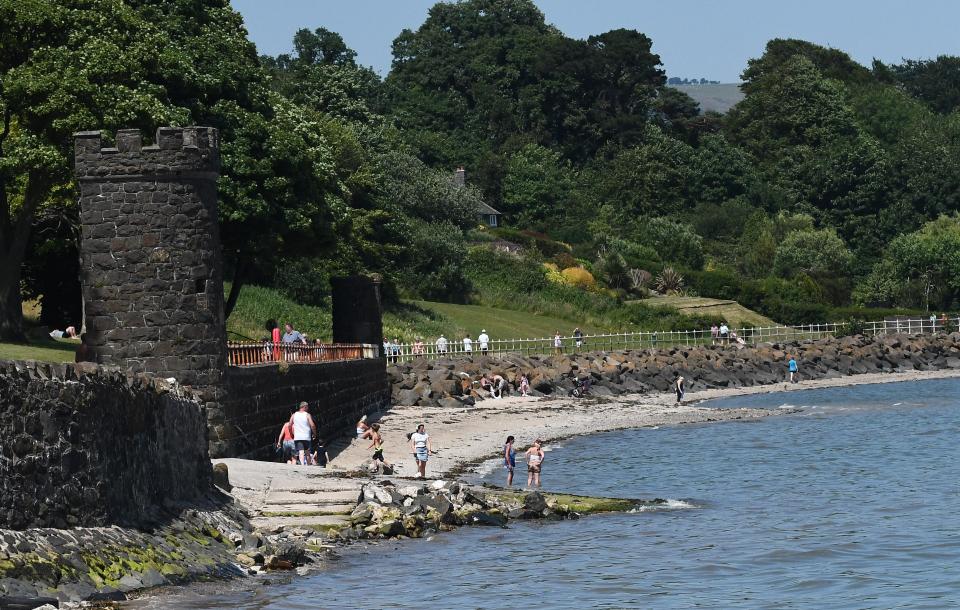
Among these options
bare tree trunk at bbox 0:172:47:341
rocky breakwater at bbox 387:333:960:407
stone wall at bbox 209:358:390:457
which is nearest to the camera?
stone wall at bbox 209:358:390:457

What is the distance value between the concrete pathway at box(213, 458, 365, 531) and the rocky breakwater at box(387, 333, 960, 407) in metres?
21.2

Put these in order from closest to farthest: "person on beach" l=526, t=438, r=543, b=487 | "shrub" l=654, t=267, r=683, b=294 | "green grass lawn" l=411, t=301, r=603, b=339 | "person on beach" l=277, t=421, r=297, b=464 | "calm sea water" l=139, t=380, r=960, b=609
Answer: "calm sea water" l=139, t=380, r=960, b=609 < "person on beach" l=277, t=421, r=297, b=464 < "person on beach" l=526, t=438, r=543, b=487 < "green grass lawn" l=411, t=301, r=603, b=339 < "shrub" l=654, t=267, r=683, b=294

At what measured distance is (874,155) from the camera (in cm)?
10781

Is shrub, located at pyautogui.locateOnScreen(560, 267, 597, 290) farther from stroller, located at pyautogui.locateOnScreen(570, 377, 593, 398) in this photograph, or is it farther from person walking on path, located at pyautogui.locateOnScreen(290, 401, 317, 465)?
person walking on path, located at pyautogui.locateOnScreen(290, 401, 317, 465)

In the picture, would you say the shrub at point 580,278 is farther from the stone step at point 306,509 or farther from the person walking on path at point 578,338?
the stone step at point 306,509

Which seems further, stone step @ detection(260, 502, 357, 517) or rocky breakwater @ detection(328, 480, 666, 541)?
rocky breakwater @ detection(328, 480, 666, 541)

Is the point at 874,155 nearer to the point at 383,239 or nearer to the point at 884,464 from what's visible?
the point at 383,239

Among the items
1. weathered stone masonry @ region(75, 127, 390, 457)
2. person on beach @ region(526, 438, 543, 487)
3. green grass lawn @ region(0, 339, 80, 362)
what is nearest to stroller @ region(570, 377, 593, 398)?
green grass lawn @ region(0, 339, 80, 362)

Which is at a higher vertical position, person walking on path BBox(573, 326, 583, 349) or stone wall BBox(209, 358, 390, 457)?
person walking on path BBox(573, 326, 583, 349)

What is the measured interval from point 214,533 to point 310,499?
3580 millimetres

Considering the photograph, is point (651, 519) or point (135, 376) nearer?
point (135, 376)

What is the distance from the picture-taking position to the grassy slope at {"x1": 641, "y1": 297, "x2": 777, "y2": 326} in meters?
80.0

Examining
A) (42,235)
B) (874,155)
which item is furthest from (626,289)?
(42,235)

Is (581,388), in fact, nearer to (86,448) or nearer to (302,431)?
(302,431)
